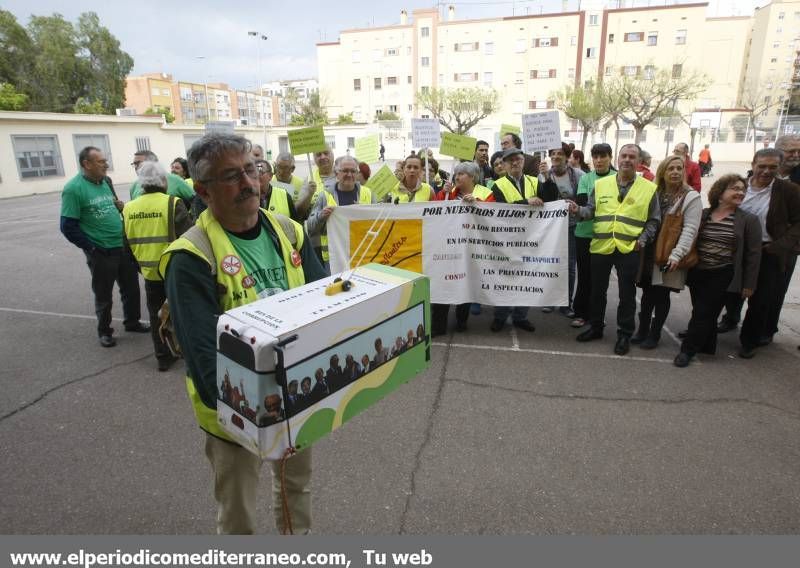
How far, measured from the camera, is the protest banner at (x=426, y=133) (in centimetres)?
777

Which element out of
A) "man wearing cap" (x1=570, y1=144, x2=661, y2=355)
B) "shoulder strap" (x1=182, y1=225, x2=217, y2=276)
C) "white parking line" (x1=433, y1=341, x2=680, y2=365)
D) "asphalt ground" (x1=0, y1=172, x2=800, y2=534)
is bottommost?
"white parking line" (x1=433, y1=341, x2=680, y2=365)

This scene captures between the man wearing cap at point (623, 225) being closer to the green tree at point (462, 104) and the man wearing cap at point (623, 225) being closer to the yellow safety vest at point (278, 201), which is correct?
the yellow safety vest at point (278, 201)

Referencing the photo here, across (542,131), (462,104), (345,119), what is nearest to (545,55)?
(462,104)

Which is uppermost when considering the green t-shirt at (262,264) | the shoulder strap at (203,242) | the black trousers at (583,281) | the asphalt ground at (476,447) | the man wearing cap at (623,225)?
the shoulder strap at (203,242)

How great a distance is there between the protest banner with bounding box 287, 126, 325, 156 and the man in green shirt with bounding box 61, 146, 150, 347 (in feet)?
6.50

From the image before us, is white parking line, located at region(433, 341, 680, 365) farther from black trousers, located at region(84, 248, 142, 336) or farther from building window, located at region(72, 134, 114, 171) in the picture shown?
building window, located at region(72, 134, 114, 171)

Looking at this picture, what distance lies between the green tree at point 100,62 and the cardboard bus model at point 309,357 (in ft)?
185

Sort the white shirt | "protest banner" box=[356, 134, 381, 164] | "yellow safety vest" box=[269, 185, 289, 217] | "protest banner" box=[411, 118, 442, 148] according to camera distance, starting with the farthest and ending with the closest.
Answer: "protest banner" box=[411, 118, 442, 148] → "protest banner" box=[356, 134, 381, 164] → "yellow safety vest" box=[269, 185, 289, 217] → the white shirt

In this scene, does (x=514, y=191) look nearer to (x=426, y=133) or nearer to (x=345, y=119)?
(x=426, y=133)

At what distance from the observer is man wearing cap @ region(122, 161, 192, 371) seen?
4531 millimetres

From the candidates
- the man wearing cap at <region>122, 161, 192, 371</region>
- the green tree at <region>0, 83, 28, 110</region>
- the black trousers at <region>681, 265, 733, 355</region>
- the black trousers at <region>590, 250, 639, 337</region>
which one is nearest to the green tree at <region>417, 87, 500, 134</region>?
the green tree at <region>0, 83, 28, 110</region>

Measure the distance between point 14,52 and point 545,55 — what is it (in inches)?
1973

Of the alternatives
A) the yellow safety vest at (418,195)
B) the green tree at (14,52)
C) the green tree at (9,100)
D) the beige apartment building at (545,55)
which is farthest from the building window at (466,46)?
the yellow safety vest at (418,195)

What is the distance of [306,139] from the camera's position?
5.56 metres
